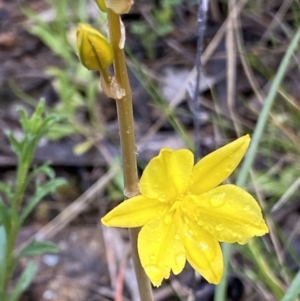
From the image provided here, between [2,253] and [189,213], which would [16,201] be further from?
[189,213]

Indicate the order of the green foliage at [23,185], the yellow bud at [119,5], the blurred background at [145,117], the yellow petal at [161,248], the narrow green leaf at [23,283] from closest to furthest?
the yellow bud at [119,5] → the yellow petal at [161,248] → the green foliage at [23,185] → the narrow green leaf at [23,283] → the blurred background at [145,117]

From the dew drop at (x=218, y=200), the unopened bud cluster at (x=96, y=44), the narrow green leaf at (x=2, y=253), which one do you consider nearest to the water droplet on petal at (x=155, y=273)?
the dew drop at (x=218, y=200)

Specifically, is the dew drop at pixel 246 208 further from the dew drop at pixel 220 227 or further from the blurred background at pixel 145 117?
the blurred background at pixel 145 117

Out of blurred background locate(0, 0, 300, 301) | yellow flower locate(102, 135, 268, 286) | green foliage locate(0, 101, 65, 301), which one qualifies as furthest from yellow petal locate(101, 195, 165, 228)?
blurred background locate(0, 0, 300, 301)

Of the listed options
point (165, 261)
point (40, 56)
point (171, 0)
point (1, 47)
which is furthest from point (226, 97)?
point (165, 261)

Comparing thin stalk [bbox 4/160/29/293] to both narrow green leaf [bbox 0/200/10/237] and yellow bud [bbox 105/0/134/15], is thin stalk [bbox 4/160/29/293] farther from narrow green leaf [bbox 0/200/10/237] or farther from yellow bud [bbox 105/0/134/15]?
yellow bud [bbox 105/0/134/15]

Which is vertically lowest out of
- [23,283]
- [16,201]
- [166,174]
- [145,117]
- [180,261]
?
[145,117]

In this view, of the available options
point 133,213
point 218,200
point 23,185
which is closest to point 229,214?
point 218,200
